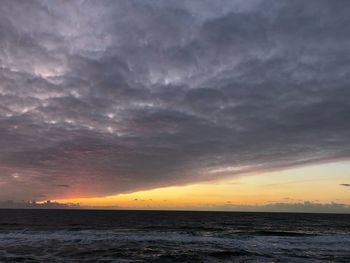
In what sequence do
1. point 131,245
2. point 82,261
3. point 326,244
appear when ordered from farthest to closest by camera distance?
point 326,244, point 131,245, point 82,261

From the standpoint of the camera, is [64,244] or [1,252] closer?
[1,252]

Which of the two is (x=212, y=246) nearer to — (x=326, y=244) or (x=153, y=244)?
(x=153, y=244)

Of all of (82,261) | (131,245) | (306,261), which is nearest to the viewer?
(82,261)

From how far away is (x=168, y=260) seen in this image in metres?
27.7

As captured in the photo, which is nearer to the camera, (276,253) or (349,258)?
(349,258)

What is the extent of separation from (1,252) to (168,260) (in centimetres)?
1368

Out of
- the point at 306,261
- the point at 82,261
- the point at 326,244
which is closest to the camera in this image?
the point at 82,261

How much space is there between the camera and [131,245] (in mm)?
36094

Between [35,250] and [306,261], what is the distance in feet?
72.0

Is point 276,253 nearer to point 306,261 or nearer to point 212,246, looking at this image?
point 306,261

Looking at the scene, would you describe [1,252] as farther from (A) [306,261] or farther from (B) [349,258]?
(B) [349,258]

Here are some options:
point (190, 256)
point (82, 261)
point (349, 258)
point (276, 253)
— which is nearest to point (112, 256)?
point (82, 261)

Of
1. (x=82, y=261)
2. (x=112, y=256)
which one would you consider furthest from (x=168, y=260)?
(x=82, y=261)

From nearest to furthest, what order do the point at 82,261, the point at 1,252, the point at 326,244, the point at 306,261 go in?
the point at 82,261 < the point at 306,261 < the point at 1,252 < the point at 326,244
